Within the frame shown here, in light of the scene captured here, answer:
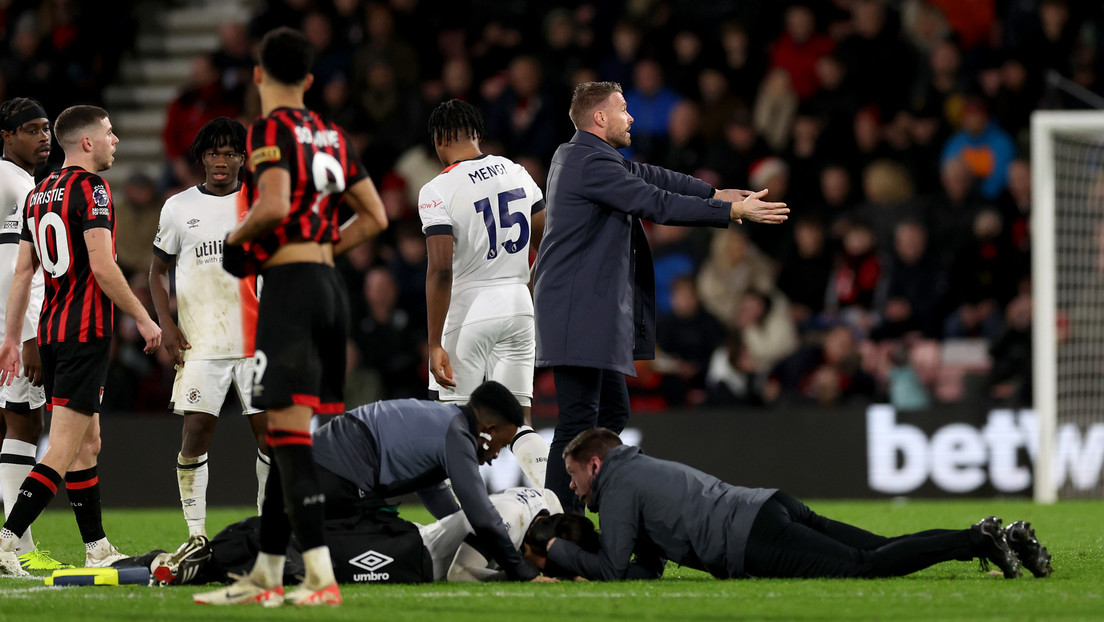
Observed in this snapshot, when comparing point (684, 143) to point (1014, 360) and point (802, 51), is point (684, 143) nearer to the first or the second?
point (802, 51)

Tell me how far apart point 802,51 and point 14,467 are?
9431 millimetres

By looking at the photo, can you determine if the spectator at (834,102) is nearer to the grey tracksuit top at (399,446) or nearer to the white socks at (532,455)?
the white socks at (532,455)

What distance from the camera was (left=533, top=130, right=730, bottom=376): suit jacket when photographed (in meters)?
6.72

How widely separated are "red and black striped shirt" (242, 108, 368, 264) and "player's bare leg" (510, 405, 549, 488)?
243cm

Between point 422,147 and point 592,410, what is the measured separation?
798 cm

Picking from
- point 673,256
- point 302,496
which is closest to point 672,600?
A: point 302,496

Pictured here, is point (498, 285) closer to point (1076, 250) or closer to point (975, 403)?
point (975, 403)

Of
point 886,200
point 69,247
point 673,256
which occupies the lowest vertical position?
point 69,247

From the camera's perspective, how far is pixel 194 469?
7.32 m

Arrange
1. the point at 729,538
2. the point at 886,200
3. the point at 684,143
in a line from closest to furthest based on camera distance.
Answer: the point at 729,538, the point at 886,200, the point at 684,143

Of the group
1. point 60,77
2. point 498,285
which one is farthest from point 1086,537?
point 60,77

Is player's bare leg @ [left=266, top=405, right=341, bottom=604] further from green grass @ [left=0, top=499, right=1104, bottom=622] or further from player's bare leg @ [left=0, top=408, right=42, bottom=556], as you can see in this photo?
player's bare leg @ [left=0, top=408, right=42, bottom=556]

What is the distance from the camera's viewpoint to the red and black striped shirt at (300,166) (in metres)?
4.95

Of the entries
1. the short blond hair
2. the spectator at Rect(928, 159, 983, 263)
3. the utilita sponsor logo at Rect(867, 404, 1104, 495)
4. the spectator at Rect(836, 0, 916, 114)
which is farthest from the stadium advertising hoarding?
the short blond hair
